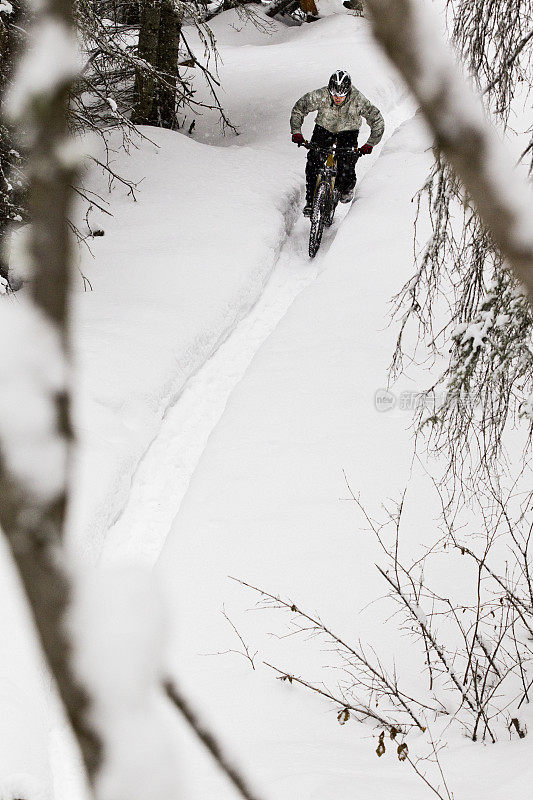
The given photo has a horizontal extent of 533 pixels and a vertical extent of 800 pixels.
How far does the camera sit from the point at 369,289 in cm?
714

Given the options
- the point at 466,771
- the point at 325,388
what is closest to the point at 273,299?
the point at 325,388

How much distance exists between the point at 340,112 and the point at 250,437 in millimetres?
4067

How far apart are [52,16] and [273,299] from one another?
7.41 m

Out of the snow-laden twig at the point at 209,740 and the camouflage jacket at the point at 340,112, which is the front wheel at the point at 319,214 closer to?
the camouflage jacket at the point at 340,112

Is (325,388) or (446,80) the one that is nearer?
(446,80)

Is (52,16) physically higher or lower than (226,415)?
lower

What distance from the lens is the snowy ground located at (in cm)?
300

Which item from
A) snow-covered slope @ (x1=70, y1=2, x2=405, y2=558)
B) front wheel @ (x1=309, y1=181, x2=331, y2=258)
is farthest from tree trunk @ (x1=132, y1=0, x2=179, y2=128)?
front wheel @ (x1=309, y1=181, x2=331, y2=258)

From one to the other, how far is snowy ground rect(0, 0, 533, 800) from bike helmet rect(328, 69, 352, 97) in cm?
152

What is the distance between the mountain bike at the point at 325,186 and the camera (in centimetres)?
764

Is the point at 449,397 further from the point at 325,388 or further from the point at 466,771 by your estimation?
the point at 325,388

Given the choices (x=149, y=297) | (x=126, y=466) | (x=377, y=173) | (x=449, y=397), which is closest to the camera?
(x=449, y=397)

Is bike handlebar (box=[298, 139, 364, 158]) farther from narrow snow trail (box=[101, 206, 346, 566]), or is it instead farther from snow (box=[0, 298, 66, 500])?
snow (box=[0, 298, 66, 500])

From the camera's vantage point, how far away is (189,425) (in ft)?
18.6
